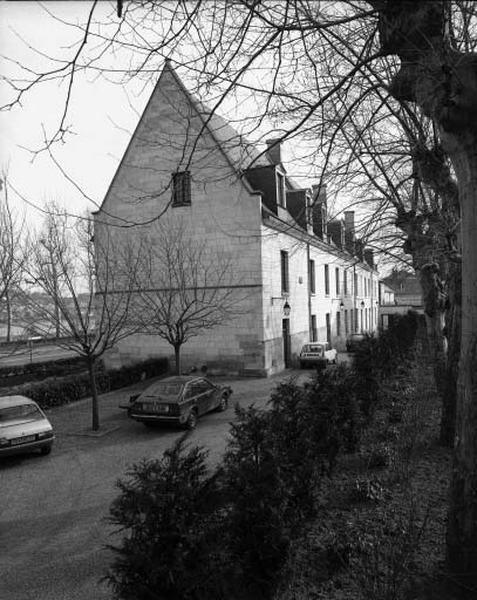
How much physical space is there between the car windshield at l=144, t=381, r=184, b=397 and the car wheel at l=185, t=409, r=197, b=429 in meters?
0.71

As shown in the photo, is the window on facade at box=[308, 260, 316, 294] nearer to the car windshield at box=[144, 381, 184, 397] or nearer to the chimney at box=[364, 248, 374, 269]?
the chimney at box=[364, 248, 374, 269]

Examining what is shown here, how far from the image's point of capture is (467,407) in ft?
12.2

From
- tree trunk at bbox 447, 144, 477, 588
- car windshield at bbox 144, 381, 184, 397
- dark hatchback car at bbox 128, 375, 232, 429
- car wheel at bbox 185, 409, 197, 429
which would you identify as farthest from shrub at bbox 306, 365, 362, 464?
car windshield at bbox 144, 381, 184, 397

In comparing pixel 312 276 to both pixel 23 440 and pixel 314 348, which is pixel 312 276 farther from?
pixel 23 440

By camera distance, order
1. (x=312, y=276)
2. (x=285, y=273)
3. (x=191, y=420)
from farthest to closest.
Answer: (x=312, y=276)
(x=285, y=273)
(x=191, y=420)

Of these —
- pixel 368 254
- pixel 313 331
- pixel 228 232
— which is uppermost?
pixel 228 232

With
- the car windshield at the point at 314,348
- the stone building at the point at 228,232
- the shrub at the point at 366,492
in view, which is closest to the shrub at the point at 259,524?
the shrub at the point at 366,492

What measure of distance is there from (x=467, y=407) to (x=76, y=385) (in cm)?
1316

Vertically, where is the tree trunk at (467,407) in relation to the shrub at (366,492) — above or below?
above

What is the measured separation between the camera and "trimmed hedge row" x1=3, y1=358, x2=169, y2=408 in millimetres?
12994

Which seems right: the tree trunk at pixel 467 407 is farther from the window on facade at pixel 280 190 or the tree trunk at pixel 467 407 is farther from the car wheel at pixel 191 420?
the window on facade at pixel 280 190

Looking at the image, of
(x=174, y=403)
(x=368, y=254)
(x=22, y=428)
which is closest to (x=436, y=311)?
(x=368, y=254)

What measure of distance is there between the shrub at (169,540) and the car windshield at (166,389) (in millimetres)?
7803

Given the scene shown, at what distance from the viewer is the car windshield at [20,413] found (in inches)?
345
